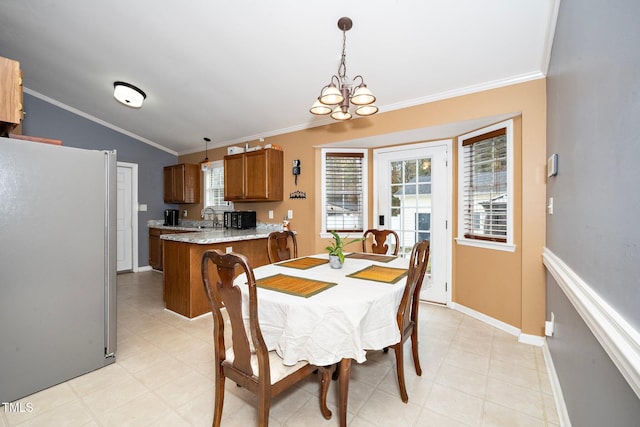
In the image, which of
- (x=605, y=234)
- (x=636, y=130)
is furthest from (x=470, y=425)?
(x=636, y=130)

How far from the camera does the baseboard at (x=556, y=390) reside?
1.53m

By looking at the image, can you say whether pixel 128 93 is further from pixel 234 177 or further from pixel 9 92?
pixel 9 92

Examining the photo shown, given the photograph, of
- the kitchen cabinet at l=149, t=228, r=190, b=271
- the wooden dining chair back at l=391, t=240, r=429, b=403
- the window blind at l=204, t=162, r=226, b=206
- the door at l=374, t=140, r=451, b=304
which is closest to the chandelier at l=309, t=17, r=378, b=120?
the wooden dining chair back at l=391, t=240, r=429, b=403

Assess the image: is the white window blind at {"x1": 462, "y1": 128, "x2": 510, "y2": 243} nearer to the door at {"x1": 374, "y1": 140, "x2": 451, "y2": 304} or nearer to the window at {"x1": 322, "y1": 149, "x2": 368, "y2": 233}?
the door at {"x1": 374, "y1": 140, "x2": 451, "y2": 304}

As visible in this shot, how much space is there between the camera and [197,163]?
563 cm

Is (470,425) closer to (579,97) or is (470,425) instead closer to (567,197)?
(567,197)

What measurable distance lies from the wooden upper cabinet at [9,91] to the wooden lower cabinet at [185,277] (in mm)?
1674

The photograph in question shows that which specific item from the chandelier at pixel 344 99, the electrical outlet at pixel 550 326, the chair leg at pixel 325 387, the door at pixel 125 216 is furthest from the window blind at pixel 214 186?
the electrical outlet at pixel 550 326

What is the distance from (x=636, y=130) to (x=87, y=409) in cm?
285

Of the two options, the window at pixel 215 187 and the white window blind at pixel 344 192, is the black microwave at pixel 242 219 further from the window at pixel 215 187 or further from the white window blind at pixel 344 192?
the white window blind at pixel 344 192

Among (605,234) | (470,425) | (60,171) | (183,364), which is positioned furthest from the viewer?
(183,364)

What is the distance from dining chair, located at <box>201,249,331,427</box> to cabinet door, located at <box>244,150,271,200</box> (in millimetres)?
2823

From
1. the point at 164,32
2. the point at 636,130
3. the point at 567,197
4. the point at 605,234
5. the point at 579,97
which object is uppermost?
the point at 164,32

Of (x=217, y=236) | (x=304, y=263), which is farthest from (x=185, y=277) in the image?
(x=304, y=263)
